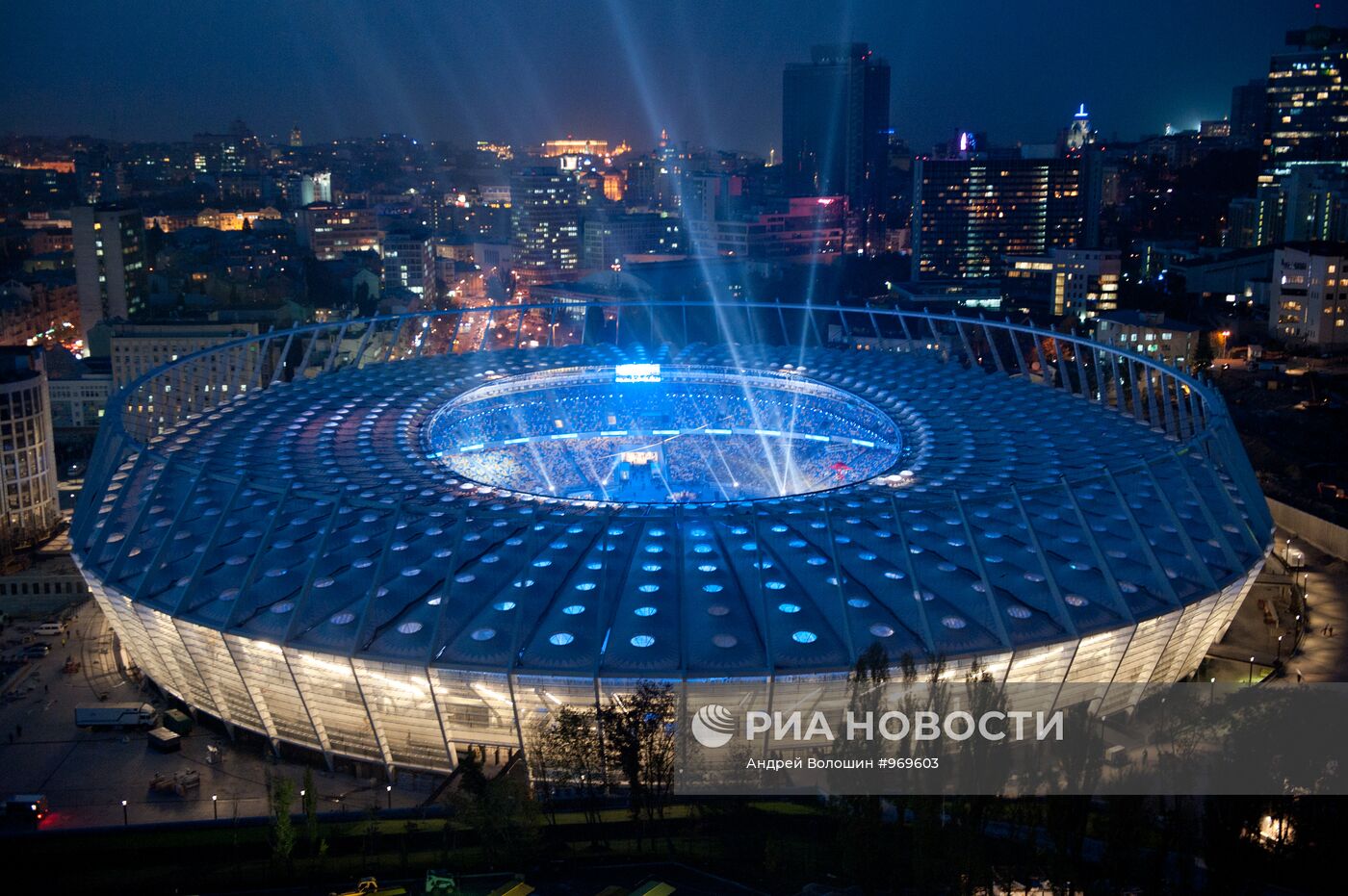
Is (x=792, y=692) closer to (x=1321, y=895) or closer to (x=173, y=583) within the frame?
(x=1321, y=895)

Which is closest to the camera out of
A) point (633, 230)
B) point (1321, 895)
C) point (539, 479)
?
point (1321, 895)

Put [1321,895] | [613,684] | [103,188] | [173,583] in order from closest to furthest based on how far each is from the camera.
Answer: [1321,895] < [613,684] < [173,583] < [103,188]

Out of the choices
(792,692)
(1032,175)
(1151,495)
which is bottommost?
(792,692)

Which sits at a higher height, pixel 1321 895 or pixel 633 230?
pixel 633 230

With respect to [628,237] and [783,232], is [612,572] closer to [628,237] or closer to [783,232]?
[783,232]

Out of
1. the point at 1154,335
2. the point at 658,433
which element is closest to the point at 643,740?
the point at 658,433

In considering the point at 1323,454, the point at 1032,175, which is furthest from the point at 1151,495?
the point at 1032,175

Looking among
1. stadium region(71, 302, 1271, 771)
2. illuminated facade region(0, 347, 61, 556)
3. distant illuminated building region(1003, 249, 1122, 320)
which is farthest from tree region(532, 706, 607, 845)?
distant illuminated building region(1003, 249, 1122, 320)

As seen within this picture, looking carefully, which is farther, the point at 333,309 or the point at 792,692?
the point at 333,309
